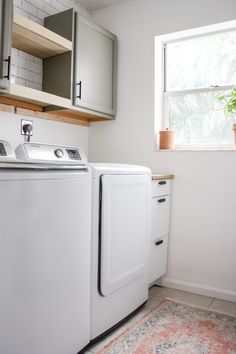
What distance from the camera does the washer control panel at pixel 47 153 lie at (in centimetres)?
149

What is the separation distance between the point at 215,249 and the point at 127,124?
4.43 ft

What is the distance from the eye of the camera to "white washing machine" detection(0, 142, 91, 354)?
1247 millimetres

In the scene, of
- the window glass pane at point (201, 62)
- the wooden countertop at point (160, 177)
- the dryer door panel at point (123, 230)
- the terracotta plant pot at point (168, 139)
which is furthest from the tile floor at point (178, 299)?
the window glass pane at point (201, 62)

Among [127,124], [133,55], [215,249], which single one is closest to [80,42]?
[133,55]

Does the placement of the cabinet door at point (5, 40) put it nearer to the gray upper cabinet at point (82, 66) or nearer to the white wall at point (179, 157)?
the gray upper cabinet at point (82, 66)

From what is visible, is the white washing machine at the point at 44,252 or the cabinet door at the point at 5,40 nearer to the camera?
the white washing machine at the point at 44,252

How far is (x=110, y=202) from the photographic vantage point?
6.06ft

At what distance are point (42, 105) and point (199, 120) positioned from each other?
1350 millimetres

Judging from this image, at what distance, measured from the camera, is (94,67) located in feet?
8.86

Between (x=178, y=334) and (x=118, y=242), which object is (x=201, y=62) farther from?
(x=178, y=334)

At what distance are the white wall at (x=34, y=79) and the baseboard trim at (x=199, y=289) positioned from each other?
1.51 m

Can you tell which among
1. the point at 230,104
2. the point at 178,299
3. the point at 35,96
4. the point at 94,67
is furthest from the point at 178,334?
the point at 94,67

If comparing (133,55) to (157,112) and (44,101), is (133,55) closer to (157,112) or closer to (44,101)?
(157,112)

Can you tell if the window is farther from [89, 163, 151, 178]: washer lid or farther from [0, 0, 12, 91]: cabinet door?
[0, 0, 12, 91]: cabinet door
